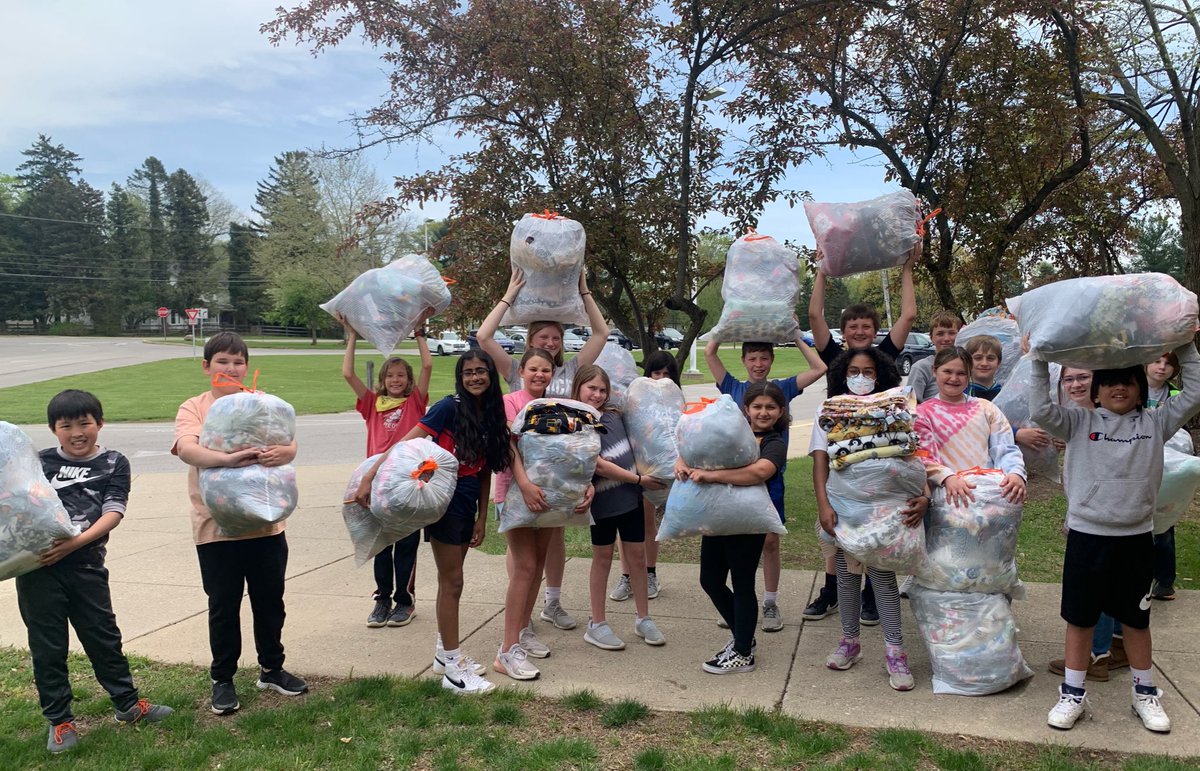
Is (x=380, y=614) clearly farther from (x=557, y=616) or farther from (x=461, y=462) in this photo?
(x=461, y=462)

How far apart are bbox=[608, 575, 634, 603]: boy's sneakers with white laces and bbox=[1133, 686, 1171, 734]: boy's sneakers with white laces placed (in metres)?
2.69

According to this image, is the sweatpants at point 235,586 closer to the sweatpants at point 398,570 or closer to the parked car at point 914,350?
the sweatpants at point 398,570

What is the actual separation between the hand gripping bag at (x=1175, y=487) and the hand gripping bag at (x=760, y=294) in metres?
1.91

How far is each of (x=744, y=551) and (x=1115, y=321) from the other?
71.3 inches

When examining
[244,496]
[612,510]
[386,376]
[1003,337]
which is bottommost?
[612,510]

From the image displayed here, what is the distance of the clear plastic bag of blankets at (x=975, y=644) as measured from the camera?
3.45 meters

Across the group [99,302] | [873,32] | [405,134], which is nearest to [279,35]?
[405,134]

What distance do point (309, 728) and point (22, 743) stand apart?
1.18 metres

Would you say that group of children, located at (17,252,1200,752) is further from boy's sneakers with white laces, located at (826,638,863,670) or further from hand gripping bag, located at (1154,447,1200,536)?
hand gripping bag, located at (1154,447,1200,536)

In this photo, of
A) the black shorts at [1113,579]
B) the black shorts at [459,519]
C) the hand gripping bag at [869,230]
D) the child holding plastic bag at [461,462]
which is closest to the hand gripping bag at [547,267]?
the child holding plastic bag at [461,462]

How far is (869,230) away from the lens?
429cm

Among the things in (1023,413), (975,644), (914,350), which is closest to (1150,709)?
(975,644)

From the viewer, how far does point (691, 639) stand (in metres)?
4.31

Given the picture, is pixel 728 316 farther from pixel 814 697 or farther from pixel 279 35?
pixel 279 35
